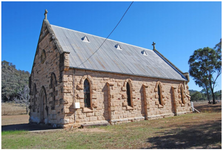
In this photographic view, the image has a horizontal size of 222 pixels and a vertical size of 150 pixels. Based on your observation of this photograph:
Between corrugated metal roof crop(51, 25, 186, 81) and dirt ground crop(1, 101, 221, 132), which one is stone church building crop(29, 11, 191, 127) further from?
dirt ground crop(1, 101, 221, 132)

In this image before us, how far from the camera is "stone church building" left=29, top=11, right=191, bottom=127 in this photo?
1312 centimetres

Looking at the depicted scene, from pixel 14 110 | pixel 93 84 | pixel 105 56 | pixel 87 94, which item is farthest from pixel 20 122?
pixel 14 110

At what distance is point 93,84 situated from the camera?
14203mm

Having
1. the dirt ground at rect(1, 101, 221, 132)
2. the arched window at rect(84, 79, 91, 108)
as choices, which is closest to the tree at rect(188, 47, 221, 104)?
the dirt ground at rect(1, 101, 221, 132)

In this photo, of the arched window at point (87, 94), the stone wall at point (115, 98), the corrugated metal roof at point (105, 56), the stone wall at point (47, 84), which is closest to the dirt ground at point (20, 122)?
the stone wall at point (47, 84)

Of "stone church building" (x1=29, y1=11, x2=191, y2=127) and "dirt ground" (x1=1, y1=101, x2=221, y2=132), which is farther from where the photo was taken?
"dirt ground" (x1=1, y1=101, x2=221, y2=132)

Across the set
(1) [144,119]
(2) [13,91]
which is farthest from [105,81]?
(2) [13,91]

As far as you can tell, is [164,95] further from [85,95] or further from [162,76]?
[85,95]

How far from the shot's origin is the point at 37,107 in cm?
1698

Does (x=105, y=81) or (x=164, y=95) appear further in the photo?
(x=164, y=95)

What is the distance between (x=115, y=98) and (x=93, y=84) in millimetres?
2357

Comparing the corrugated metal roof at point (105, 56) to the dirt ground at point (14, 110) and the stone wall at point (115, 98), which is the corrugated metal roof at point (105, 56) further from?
the dirt ground at point (14, 110)

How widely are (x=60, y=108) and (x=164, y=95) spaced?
1178cm

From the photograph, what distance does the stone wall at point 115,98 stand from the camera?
13055 mm
